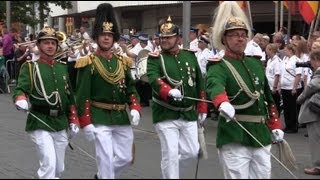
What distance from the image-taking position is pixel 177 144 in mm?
6805

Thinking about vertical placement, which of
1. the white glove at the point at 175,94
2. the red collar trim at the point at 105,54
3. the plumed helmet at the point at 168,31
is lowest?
the white glove at the point at 175,94

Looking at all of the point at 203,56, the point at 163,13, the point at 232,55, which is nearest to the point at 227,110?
the point at 232,55

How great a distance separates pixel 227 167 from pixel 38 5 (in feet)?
95.9

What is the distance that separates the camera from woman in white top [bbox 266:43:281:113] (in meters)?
12.0

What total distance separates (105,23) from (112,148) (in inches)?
51.9

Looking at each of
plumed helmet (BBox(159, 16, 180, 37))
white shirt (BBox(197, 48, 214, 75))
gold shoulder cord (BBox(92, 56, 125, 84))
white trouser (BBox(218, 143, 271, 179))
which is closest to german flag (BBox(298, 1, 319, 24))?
white shirt (BBox(197, 48, 214, 75))

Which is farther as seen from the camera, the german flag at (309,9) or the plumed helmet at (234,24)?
the german flag at (309,9)

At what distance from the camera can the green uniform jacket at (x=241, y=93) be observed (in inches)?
215

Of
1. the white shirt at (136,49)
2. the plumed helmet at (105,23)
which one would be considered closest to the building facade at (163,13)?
the white shirt at (136,49)

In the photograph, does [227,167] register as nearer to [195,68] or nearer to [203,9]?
[195,68]

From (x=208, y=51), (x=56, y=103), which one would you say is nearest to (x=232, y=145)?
(x=56, y=103)

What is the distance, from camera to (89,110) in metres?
6.68

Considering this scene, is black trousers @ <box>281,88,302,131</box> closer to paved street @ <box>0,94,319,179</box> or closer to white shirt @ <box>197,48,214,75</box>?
paved street @ <box>0,94,319,179</box>

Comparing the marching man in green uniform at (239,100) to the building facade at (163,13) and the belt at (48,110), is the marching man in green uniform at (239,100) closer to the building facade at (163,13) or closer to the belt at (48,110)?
the belt at (48,110)
